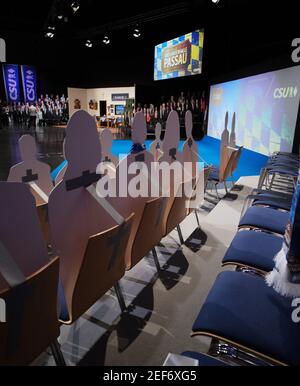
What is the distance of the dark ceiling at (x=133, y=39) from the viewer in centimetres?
727

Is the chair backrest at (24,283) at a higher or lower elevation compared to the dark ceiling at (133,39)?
lower

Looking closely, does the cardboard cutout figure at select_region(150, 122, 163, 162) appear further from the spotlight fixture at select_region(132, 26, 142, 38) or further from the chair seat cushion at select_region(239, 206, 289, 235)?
the spotlight fixture at select_region(132, 26, 142, 38)

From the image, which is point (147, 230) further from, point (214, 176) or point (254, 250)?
point (214, 176)

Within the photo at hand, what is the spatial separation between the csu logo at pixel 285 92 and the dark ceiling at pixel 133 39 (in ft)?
1.71

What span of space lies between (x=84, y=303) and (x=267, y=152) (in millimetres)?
6843

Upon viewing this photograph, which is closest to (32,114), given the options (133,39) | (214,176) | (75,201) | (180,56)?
(133,39)

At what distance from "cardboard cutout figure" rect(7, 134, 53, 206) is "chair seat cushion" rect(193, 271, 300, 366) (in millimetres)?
1255

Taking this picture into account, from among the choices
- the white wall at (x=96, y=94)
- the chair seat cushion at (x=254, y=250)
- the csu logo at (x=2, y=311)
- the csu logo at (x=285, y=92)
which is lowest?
the chair seat cushion at (x=254, y=250)

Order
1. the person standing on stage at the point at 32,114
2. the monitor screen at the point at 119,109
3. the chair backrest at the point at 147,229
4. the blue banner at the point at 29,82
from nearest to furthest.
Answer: the chair backrest at the point at 147,229
the person standing on stage at the point at 32,114
the blue banner at the point at 29,82
the monitor screen at the point at 119,109

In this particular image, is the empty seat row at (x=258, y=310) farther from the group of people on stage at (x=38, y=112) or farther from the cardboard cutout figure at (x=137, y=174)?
the group of people on stage at (x=38, y=112)

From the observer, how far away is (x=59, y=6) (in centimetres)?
945

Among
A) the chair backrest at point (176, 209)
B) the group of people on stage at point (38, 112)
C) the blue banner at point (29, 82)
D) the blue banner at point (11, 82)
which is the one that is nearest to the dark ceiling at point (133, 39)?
the blue banner at point (29, 82)

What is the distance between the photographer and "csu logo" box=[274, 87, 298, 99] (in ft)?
19.1

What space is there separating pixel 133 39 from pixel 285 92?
37.7 ft
